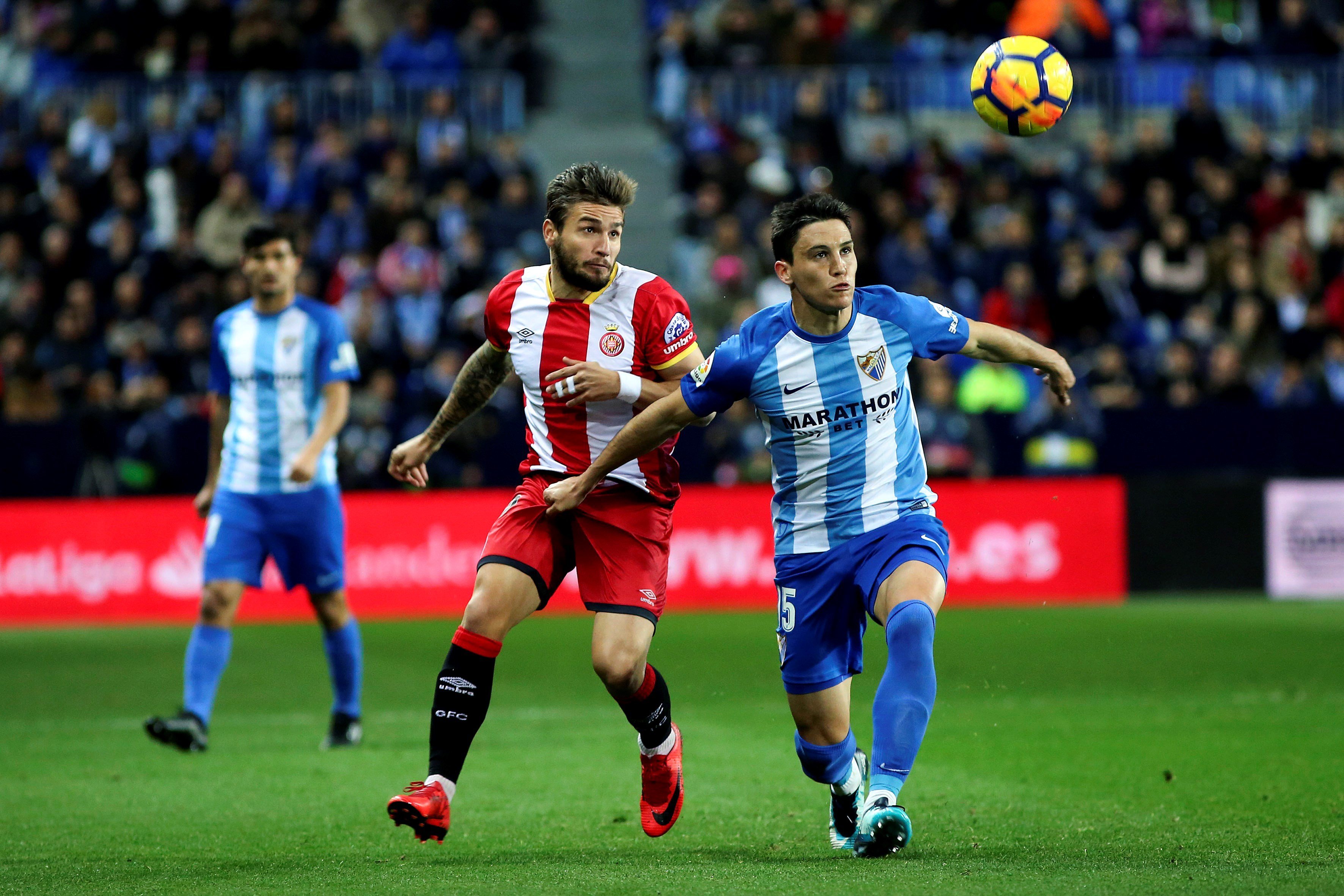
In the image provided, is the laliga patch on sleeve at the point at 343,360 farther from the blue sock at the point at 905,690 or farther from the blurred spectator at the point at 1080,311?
the blurred spectator at the point at 1080,311

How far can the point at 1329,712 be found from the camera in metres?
9.31

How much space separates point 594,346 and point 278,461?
Result: 3182 millimetres

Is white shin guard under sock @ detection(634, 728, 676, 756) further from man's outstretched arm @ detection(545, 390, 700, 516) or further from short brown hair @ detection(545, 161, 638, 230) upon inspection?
short brown hair @ detection(545, 161, 638, 230)

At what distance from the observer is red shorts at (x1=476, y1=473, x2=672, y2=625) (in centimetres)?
607

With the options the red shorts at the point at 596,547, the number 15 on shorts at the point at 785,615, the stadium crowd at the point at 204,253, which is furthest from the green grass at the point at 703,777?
the stadium crowd at the point at 204,253

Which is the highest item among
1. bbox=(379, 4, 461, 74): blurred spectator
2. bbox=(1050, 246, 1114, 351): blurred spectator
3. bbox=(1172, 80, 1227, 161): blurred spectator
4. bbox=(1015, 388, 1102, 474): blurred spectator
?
bbox=(379, 4, 461, 74): blurred spectator

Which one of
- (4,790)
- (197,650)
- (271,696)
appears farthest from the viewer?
(271,696)

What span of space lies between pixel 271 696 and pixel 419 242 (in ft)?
28.7

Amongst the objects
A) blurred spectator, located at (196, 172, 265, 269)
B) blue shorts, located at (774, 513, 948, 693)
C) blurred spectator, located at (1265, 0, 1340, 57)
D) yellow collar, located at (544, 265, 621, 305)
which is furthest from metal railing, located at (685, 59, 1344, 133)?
blue shorts, located at (774, 513, 948, 693)

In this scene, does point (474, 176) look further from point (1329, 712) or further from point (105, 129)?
point (1329, 712)

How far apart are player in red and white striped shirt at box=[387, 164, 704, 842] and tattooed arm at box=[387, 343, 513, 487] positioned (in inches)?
2.3

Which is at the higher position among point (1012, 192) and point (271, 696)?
point (1012, 192)

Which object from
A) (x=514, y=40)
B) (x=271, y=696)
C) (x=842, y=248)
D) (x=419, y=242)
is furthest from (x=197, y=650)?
(x=514, y=40)

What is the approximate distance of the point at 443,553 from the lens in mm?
15758
